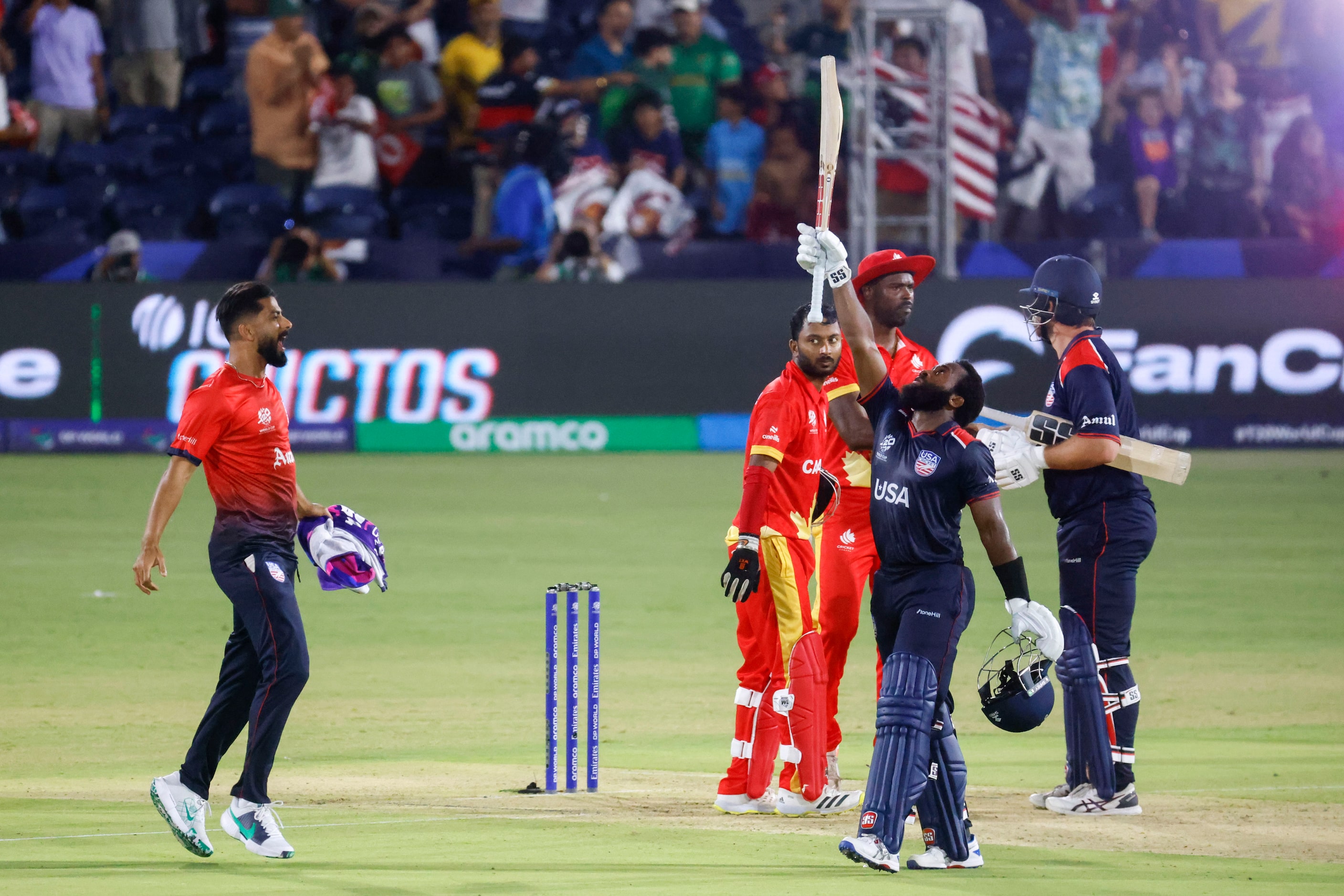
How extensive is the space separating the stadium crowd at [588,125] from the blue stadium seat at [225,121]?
41 mm

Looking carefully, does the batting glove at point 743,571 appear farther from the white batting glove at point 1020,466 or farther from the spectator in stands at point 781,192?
the spectator in stands at point 781,192

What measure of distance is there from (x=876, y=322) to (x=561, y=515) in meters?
11.5

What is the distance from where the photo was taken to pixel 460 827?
27.1ft

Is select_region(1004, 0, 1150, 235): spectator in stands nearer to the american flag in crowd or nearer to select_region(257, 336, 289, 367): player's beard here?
the american flag in crowd

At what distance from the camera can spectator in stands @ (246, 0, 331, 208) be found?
26.6 metres

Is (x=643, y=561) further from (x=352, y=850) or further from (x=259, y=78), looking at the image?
(x=259, y=78)

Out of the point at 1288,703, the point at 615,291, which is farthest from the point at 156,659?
the point at 615,291

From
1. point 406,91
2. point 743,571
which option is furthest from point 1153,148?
point 743,571

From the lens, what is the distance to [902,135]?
84.9 feet

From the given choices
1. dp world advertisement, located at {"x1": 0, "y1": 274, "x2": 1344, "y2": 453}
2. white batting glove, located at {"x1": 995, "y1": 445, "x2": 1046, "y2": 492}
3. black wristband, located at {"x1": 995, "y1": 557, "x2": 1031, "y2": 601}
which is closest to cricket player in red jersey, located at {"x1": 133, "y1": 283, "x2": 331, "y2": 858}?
black wristband, located at {"x1": 995, "y1": 557, "x2": 1031, "y2": 601}

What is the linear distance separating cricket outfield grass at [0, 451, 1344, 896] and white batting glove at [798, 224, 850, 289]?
2.35 metres

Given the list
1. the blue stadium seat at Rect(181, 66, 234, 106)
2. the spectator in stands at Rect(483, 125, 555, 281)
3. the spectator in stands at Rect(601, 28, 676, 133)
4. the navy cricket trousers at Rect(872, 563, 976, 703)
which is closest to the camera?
the navy cricket trousers at Rect(872, 563, 976, 703)

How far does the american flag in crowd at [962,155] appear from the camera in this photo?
25406 mm

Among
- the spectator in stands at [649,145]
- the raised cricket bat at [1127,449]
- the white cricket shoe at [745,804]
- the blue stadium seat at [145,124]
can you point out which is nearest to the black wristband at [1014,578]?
the raised cricket bat at [1127,449]
